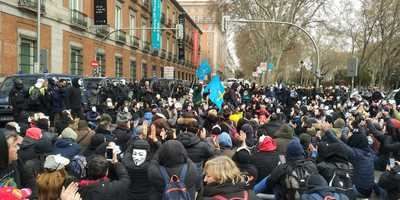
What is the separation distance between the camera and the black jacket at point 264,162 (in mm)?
6711

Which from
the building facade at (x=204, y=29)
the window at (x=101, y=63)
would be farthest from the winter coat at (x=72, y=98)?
the building facade at (x=204, y=29)

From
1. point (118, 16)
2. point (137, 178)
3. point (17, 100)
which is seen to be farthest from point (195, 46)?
point (137, 178)

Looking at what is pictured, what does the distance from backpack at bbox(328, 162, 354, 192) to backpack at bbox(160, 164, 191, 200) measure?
1541 mm

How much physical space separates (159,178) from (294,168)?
143cm

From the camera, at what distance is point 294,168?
529 centimetres

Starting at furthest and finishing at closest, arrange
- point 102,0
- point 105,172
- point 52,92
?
point 102,0 < point 52,92 < point 105,172

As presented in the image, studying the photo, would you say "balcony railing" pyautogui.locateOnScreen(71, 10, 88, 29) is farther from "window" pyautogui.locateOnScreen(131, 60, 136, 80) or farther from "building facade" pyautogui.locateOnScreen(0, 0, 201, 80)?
"window" pyautogui.locateOnScreen(131, 60, 136, 80)

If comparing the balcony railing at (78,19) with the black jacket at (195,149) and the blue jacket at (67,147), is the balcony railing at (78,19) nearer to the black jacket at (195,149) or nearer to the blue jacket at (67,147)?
the blue jacket at (67,147)

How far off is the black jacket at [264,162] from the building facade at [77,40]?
18082mm

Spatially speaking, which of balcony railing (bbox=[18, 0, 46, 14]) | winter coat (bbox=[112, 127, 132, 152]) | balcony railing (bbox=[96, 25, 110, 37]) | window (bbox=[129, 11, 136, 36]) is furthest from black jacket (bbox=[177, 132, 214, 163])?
window (bbox=[129, 11, 136, 36])

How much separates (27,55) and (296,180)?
21.9 metres

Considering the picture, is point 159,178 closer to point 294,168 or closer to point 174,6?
point 294,168

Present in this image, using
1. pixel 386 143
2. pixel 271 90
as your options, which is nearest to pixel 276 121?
pixel 386 143

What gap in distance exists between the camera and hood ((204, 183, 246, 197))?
404 centimetres
